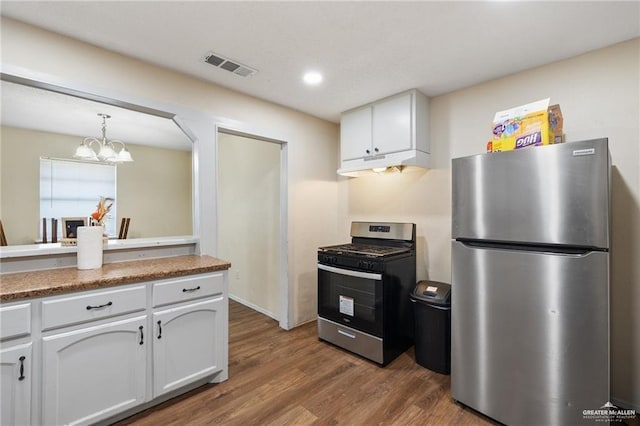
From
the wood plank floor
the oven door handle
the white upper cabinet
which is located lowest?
the wood plank floor

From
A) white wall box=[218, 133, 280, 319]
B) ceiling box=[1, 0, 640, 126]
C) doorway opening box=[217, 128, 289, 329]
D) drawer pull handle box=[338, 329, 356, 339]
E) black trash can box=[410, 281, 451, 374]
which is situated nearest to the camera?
ceiling box=[1, 0, 640, 126]

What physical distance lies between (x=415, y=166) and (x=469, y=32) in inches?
44.1

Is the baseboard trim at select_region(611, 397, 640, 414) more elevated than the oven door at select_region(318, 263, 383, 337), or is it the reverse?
the oven door at select_region(318, 263, 383, 337)

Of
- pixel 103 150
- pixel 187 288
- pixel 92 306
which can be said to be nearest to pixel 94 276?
pixel 92 306

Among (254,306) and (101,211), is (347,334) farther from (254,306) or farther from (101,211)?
(101,211)

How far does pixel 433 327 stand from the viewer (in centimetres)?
230

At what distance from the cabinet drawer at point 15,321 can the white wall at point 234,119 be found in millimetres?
1155

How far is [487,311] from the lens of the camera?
173cm

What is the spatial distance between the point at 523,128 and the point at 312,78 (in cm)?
158

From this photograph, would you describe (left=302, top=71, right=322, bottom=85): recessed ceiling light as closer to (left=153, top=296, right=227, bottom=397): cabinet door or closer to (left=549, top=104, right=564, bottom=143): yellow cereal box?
(left=549, top=104, right=564, bottom=143): yellow cereal box

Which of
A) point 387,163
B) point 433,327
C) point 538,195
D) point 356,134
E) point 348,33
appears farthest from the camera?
point 356,134

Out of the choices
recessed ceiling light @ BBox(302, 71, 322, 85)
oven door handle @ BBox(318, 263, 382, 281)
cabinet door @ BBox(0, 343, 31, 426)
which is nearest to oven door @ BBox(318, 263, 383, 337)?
oven door handle @ BBox(318, 263, 382, 281)

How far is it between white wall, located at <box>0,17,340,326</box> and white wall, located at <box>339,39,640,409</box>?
1289 mm

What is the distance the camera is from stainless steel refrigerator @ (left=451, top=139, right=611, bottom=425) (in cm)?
143
